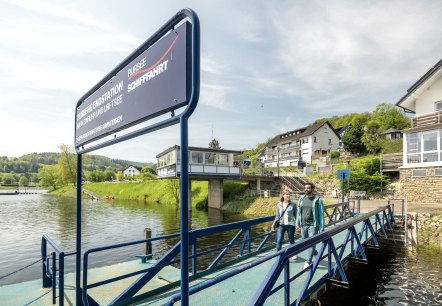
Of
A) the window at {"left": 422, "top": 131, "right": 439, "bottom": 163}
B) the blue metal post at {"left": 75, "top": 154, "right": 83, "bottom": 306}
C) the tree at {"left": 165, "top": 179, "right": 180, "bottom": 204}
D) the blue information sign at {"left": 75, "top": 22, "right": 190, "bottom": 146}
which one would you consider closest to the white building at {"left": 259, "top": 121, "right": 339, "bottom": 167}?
the tree at {"left": 165, "top": 179, "right": 180, "bottom": 204}

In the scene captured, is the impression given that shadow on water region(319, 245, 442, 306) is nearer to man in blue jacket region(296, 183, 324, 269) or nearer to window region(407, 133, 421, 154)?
man in blue jacket region(296, 183, 324, 269)

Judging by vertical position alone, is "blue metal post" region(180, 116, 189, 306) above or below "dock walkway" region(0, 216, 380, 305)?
above

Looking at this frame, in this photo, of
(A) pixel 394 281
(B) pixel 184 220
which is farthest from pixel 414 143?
(B) pixel 184 220

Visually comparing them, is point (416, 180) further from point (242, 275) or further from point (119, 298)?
point (119, 298)

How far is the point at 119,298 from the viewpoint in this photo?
4262mm

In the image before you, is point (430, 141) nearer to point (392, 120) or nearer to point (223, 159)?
point (223, 159)

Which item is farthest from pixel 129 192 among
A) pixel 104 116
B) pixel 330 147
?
pixel 104 116

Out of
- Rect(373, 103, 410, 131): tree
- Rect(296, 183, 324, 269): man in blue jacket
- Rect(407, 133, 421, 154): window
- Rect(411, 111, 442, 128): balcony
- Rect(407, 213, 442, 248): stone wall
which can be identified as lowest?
Rect(407, 213, 442, 248): stone wall

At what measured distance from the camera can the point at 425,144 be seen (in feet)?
75.8

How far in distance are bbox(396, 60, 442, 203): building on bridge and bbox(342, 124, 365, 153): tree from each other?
22.5 meters

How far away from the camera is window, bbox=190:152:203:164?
32906 mm

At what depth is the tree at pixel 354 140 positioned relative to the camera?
4719 cm

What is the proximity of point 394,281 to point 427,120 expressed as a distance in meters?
18.5

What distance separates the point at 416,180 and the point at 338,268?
21.5 meters
